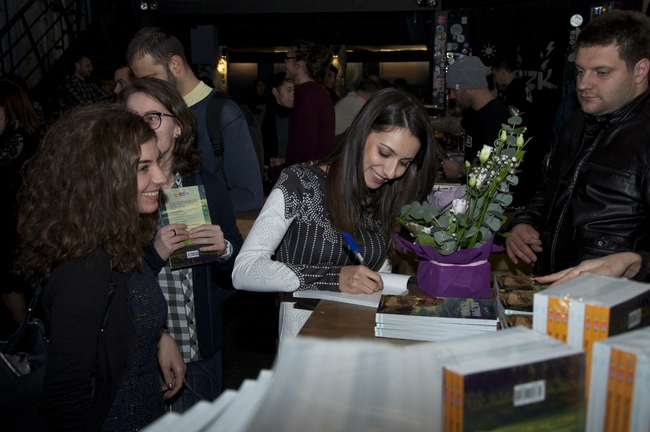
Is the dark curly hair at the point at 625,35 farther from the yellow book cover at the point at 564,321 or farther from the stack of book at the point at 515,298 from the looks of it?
the yellow book cover at the point at 564,321

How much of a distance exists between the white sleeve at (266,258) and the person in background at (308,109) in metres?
2.15

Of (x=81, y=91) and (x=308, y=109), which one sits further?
(x=81, y=91)

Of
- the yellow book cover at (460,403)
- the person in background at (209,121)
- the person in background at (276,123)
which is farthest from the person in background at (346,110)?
the yellow book cover at (460,403)

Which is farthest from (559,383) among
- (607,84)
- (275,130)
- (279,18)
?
(279,18)

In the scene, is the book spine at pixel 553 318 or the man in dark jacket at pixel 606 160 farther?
the man in dark jacket at pixel 606 160

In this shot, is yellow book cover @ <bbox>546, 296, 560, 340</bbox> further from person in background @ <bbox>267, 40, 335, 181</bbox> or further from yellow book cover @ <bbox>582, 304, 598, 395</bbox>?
person in background @ <bbox>267, 40, 335, 181</bbox>

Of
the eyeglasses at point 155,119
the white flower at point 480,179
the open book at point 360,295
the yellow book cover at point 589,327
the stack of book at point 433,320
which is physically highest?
the eyeglasses at point 155,119

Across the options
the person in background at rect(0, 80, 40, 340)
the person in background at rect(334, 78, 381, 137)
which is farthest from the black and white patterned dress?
the person in background at rect(334, 78, 381, 137)

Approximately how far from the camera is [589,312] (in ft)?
2.84

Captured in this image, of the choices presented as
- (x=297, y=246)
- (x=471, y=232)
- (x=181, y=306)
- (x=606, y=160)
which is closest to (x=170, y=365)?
(x=181, y=306)

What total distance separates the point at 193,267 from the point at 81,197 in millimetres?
724

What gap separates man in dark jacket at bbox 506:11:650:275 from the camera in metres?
2.15

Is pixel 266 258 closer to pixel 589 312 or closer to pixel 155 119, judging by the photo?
pixel 155 119

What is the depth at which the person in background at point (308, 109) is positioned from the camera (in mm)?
4258
